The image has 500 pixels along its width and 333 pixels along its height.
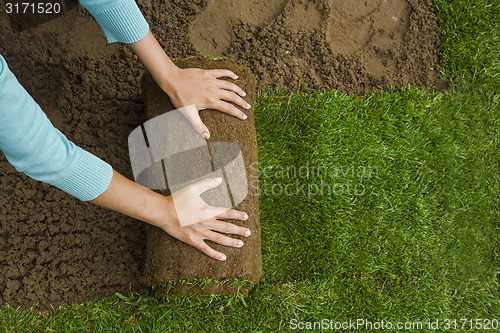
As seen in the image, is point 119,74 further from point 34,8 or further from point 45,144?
point 45,144

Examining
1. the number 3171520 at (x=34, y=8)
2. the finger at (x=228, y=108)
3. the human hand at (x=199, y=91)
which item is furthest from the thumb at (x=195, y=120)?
the number 3171520 at (x=34, y=8)

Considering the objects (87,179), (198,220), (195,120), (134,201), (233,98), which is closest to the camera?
(87,179)

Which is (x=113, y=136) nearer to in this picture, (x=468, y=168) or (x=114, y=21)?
(x=114, y=21)

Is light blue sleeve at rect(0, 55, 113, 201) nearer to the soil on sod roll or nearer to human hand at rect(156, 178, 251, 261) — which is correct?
human hand at rect(156, 178, 251, 261)

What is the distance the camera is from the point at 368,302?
2244mm

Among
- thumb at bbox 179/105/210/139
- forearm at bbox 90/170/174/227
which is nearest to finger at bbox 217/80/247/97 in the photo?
thumb at bbox 179/105/210/139

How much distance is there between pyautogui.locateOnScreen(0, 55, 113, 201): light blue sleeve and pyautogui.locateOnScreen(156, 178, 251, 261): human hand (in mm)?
360

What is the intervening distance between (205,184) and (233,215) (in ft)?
0.70

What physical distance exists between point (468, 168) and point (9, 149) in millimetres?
2771

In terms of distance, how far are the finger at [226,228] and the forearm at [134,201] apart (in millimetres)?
196

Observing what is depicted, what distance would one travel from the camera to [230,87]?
1882 mm

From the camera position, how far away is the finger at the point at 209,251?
5.56ft

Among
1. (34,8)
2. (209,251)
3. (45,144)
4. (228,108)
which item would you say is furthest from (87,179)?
(34,8)

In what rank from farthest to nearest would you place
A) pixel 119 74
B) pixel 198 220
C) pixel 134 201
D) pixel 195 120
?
pixel 119 74 < pixel 195 120 < pixel 198 220 < pixel 134 201
